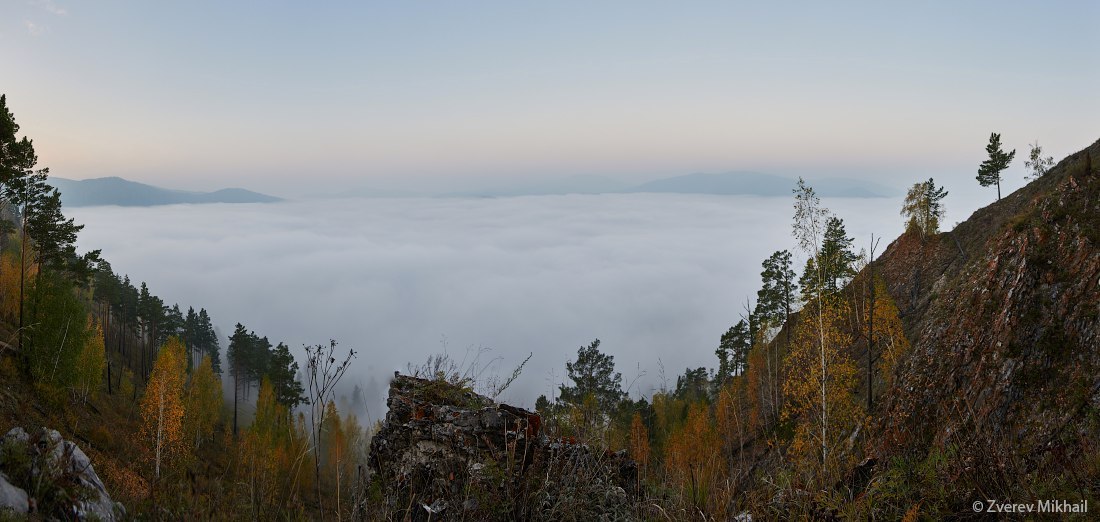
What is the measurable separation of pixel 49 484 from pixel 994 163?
7590cm

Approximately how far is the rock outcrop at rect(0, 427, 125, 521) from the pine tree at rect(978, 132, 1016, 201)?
73999mm

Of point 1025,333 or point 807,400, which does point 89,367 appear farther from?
point 1025,333

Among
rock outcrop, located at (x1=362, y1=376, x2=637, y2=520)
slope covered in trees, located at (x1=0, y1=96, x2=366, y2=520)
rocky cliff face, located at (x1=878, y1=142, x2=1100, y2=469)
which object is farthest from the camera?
rocky cliff face, located at (x1=878, y1=142, x2=1100, y2=469)

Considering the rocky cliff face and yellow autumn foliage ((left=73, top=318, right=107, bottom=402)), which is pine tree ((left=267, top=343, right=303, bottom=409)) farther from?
the rocky cliff face

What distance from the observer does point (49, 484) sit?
14.1 ft

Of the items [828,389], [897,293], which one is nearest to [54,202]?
[828,389]

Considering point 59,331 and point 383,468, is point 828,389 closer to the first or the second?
point 383,468

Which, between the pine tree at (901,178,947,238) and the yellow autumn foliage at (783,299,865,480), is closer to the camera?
the yellow autumn foliage at (783,299,865,480)

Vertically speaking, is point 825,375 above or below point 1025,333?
below

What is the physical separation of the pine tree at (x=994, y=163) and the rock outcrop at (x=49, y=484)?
2913 inches

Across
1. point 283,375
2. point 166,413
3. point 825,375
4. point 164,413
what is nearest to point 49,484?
point 825,375

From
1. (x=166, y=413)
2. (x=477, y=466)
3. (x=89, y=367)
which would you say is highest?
(x=477, y=466)

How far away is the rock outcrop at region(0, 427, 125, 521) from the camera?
13.8 ft

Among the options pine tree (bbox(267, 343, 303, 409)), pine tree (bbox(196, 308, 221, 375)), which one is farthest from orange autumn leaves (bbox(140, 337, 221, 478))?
pine tree (bbox(196, 308, 221, 375))
